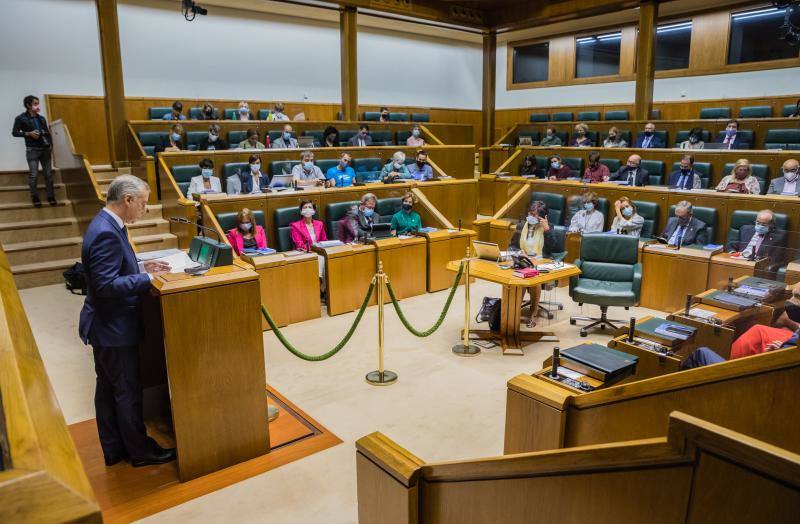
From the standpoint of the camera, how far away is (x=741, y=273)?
5.34 m

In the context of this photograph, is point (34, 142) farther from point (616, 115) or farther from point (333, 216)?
point (616, 115)

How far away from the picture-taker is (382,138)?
10328 mm

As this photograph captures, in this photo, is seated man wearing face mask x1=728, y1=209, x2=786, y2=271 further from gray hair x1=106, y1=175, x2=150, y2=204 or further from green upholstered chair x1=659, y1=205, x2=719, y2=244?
gray hair x1=106, y1=175, x2=150, y2=204

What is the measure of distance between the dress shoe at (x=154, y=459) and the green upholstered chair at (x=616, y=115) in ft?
36.2

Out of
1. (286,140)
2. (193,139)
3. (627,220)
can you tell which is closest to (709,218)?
(627,220)

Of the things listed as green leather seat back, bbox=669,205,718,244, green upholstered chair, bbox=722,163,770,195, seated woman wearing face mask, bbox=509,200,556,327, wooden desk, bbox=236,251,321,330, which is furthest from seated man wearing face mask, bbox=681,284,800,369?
green upholstered chair, bbox=722,163,770,195

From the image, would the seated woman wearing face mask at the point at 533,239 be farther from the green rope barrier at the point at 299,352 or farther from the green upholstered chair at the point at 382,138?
the green upholstered chair at the point at 382,138

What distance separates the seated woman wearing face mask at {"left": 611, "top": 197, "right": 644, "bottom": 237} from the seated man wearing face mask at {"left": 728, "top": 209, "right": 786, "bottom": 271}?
1.03 metres

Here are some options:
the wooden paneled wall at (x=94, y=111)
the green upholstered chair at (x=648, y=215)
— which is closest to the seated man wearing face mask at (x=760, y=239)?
the green upholstered chair at (x=648, y=215)

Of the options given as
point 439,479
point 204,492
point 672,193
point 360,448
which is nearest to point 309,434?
point 204,492

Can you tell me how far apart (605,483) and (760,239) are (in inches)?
214

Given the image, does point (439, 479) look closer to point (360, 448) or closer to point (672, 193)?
point (360, 448)

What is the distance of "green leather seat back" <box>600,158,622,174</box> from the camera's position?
8.16 m

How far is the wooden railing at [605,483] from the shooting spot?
2.84 feet
